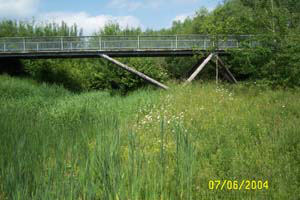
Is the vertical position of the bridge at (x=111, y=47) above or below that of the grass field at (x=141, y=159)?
above

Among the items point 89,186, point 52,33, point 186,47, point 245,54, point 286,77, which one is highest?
point 52,33

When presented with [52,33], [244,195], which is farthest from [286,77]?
[52,33]

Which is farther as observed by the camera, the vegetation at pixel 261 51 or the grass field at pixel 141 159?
the vegetation at pixel 261 51

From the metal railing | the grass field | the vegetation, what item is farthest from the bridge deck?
the grass field

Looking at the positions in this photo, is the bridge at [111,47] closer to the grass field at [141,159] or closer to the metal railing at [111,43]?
the metal railing at [111,43]

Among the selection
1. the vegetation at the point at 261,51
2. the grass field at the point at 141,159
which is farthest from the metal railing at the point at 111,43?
the grass field at the point at 141,159

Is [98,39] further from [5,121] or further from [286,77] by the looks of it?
[5,121]

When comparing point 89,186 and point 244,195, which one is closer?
point 89,186

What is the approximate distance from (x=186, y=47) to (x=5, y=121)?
574 inches

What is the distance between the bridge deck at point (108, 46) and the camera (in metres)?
16.6

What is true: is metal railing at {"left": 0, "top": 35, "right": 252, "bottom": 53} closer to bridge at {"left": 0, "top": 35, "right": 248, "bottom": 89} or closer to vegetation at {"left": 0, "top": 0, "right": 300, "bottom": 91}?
bridge at {"left": 0, "top": 35, "right": 248, "bottom": 89}

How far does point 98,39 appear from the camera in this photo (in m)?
17.2

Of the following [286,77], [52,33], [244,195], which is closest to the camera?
[244,195]

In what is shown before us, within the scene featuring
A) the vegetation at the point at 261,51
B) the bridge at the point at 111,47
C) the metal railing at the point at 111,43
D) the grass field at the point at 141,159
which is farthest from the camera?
the metal railing at the point at 111,43
